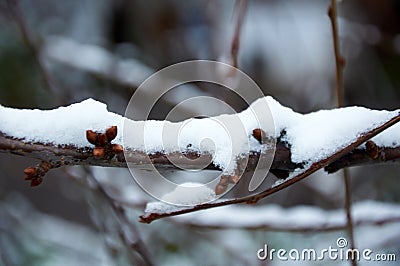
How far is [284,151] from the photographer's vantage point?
0.62 metres

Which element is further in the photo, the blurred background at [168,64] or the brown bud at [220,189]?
the blurred background at [168,64]

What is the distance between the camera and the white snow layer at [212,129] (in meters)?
0.56

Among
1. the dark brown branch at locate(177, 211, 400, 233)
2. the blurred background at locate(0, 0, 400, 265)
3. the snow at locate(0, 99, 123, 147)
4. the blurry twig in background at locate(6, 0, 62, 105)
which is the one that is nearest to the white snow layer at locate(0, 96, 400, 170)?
the snow at locate(0, 99, 123, 147)

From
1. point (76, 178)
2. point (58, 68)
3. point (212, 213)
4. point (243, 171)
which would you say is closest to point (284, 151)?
point (243, 171)

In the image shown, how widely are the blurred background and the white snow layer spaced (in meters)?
0.92

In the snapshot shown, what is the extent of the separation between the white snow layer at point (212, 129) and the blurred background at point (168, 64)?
3.01 ft

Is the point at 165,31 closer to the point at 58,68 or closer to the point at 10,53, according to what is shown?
the point at 58,68

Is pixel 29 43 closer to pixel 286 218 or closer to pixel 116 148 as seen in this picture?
pixel 116 148

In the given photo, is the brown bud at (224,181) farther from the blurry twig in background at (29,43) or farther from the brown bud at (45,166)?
the blurry twig in background at (29,43)

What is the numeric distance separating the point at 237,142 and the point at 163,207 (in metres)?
0.12

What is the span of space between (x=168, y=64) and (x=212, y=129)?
2240 millimetres

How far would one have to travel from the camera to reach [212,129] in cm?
62

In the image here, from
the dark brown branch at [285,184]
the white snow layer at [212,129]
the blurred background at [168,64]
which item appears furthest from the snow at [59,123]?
the blurred background at [168,64]

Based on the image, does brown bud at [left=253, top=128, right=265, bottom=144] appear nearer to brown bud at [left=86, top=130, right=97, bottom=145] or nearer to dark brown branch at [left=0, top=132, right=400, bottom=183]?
dark brown branch at [left=0, top=132, right=400, bottom=183]
